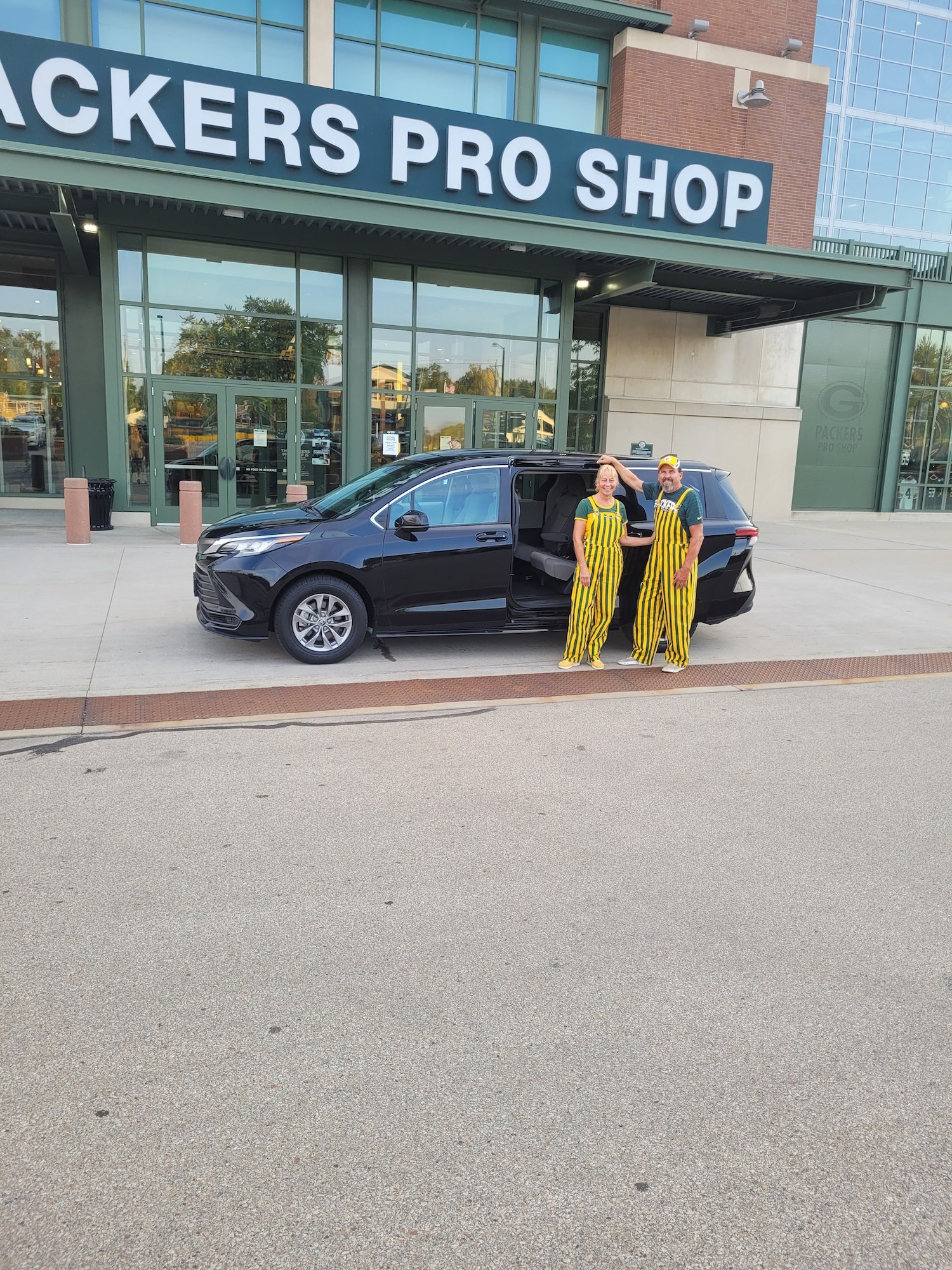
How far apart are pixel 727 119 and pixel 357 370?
34.4 feet

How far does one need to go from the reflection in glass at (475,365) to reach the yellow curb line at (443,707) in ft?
40.8

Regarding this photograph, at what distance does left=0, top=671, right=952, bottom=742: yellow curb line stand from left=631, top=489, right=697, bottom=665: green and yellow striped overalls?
1.94ft

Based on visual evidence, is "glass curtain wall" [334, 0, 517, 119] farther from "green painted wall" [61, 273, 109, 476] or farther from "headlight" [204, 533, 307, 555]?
"headlight" [204, 533, 307, 555]

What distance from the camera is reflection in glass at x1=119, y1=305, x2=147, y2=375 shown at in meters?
16.5

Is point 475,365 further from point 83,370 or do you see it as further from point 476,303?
point 83,370

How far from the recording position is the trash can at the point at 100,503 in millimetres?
15820

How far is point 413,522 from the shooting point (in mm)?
7551

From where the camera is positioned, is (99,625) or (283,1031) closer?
(283,1031)

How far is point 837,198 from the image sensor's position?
39.2 metres

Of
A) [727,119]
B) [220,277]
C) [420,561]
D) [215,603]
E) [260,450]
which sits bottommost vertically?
[215,603]

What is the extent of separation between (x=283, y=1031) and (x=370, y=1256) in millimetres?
913

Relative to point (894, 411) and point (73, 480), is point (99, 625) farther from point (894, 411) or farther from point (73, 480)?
point (894, 411)

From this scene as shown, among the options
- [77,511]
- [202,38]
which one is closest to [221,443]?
[77,511]

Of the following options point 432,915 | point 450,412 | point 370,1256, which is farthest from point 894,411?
point 370,1256
